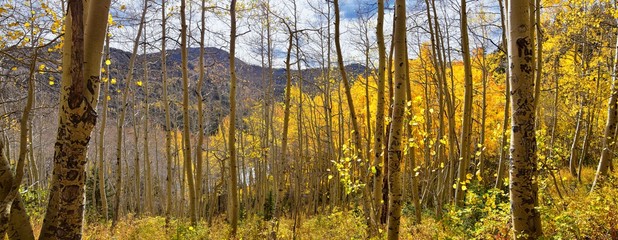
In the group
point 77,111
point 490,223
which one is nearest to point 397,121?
point 490,223

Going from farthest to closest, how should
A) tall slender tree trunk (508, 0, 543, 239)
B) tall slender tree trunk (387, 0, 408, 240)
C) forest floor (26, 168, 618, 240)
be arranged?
forest floor (26, 168, 618, 240) → tall slender tree trunk (387, 0, 408, 240) → tall slender tree trunk (508, 0, 543, 239)

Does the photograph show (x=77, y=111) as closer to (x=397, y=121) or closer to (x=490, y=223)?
(x=397, y=121)

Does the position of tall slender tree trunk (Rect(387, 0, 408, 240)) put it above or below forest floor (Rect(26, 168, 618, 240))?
above

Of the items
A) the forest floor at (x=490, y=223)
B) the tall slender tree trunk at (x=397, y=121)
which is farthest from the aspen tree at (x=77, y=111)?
the forest floor at (x=490, y=223)

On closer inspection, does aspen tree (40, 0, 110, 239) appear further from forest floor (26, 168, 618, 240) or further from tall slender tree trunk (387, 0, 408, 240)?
forest floor (26, 168, 618, 240)

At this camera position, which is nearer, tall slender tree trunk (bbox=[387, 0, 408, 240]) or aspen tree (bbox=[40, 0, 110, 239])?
aspen tree (bbox=[40, 0, 110, 239])

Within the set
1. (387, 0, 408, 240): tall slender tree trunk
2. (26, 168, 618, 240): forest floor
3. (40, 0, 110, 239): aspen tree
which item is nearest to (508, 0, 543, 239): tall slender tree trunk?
(26, 168, 618, 240): forest floor

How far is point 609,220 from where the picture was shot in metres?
4.45

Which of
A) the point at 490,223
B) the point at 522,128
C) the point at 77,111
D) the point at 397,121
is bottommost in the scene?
the point at 490,223

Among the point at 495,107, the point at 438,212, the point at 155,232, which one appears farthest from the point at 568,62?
the point at 155,232

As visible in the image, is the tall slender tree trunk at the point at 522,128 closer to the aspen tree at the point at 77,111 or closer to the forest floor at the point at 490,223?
the forest floor at the point at 490,223

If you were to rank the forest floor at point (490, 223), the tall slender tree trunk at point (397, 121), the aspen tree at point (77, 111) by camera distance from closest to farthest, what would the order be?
the aspen tree at point (77, 111) < the tall slender tree trunk at point (397, 121) < the forest floor at point (490, 223)

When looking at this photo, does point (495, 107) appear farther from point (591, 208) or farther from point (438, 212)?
point (591, 208)

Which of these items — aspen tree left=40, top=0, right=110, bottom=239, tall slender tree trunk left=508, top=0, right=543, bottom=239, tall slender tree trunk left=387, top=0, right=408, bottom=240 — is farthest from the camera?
tall slender tree trunk left=387, top=0, right=408, bottom=240
